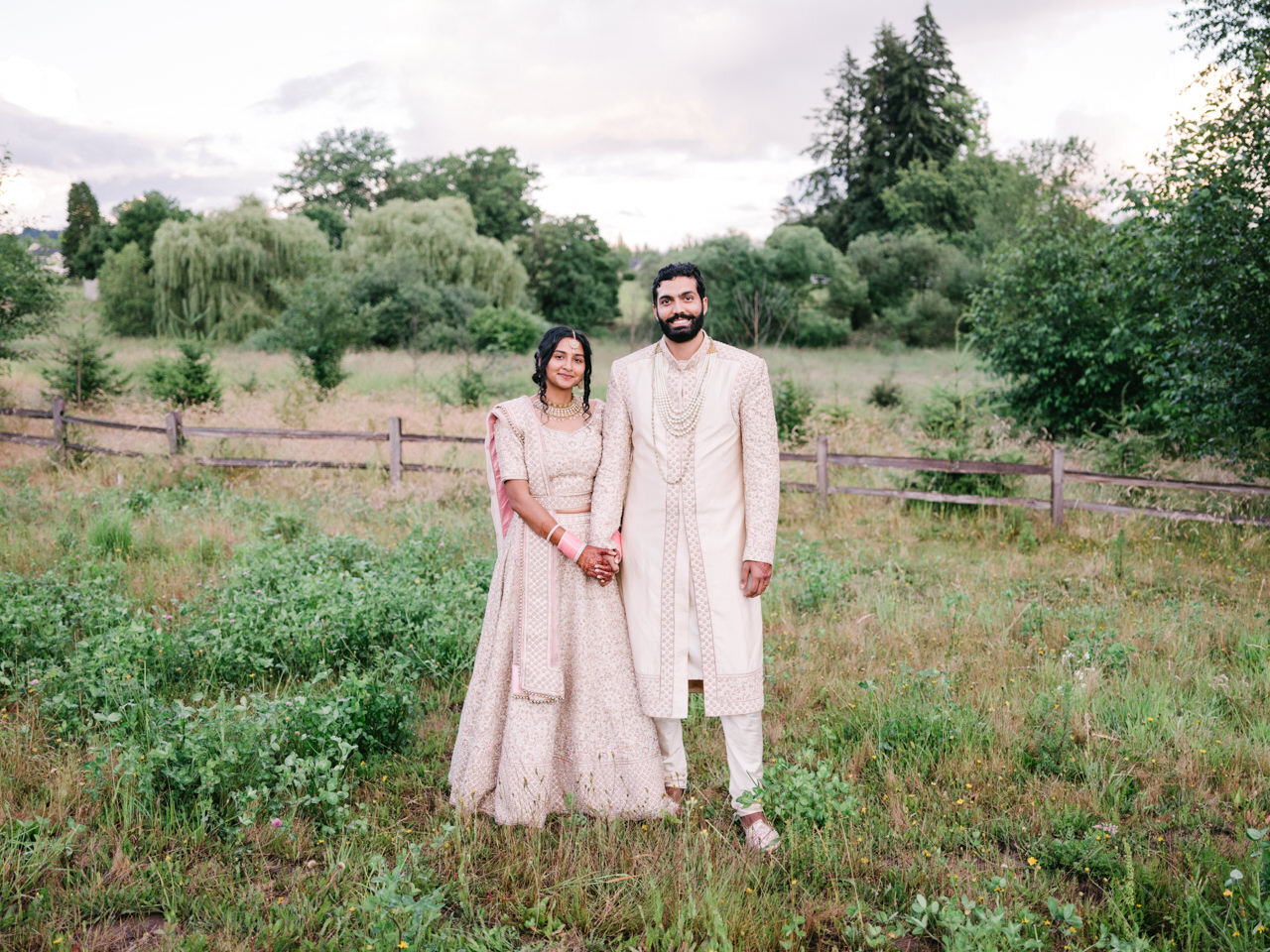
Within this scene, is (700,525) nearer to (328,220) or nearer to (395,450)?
(395,450)

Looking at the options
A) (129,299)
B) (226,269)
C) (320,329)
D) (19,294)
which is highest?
(226,269)

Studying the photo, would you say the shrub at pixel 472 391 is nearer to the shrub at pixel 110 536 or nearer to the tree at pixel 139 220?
the shrub at pixel 110 536

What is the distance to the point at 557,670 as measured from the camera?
11.1 ft

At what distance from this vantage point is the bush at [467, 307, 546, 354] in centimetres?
2925

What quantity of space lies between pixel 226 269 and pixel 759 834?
3089 centimetres

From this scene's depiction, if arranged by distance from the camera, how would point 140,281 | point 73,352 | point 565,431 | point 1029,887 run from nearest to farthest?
point 1029,887 < point 565,431 < point 73,352 < point 140,281

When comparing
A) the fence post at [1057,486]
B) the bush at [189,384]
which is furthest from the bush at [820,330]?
the fence post at [1057,486]

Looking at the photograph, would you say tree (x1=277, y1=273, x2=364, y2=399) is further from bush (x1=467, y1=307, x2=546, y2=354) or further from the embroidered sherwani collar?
the embroidered sherwani collar

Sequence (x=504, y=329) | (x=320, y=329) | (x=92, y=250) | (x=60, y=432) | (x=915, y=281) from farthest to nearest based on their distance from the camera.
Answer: (x=92, y=250)
(x=915, y=281)
(x=504, y=329)
(x=320, y=329)
(x=60, y=432)

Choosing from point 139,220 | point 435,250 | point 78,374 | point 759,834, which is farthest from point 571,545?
point 139,220

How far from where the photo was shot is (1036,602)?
601 centimetres

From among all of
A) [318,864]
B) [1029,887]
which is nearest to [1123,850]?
[1029,887]

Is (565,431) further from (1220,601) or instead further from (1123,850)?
(1220,601)

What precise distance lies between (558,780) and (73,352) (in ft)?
50.4
